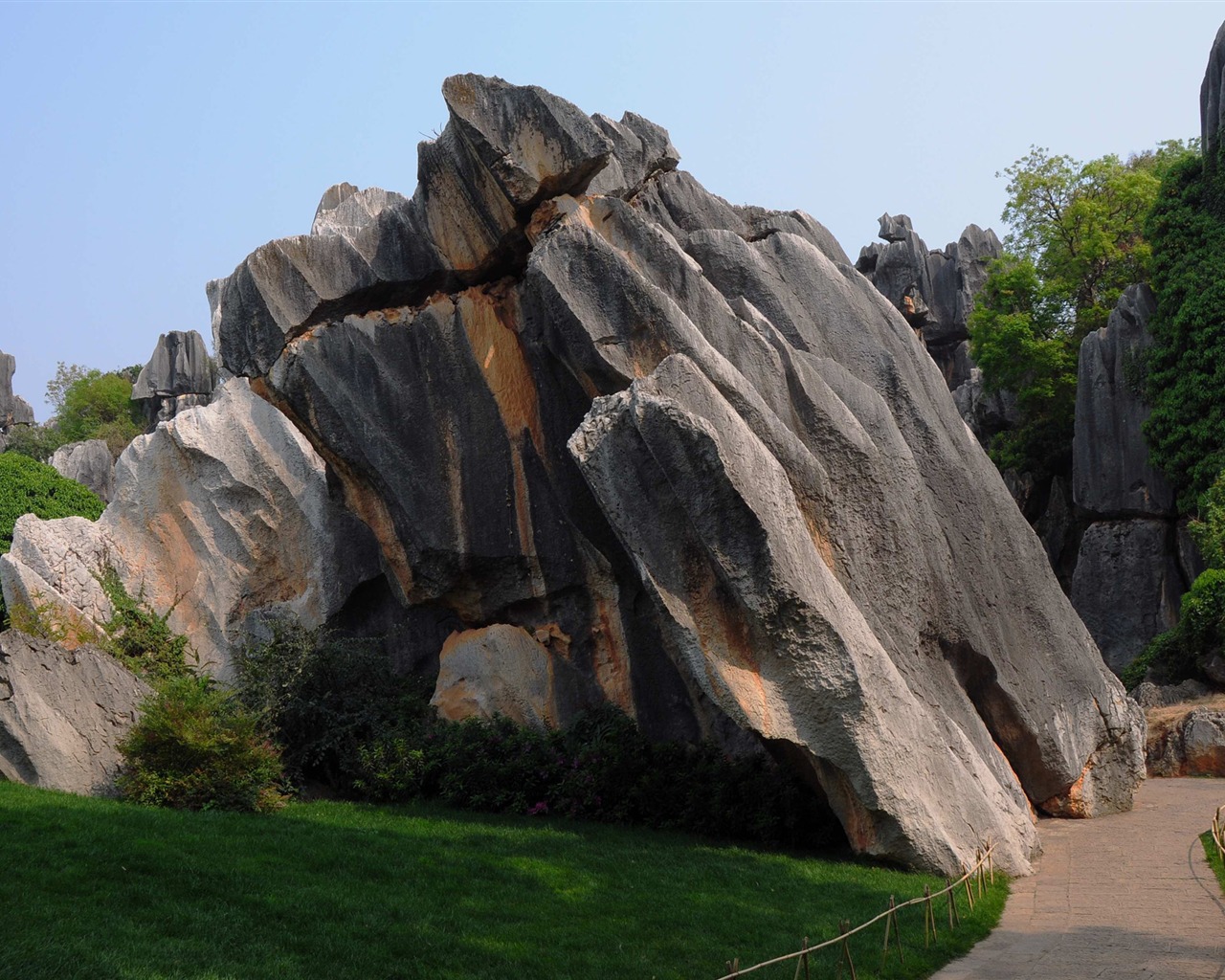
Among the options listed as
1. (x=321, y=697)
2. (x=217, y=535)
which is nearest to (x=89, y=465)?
(x=217, y=535)

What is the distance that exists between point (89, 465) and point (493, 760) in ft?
146

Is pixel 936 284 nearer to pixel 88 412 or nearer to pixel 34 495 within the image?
pixel 34 495

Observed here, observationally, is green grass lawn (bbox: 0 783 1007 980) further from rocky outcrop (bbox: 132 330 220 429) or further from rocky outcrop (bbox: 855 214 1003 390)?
rocky outcrop (bbox: 132 330 220 429)

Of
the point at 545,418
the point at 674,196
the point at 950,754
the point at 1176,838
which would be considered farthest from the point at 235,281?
the point at 1176,838

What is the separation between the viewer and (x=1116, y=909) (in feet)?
41.2

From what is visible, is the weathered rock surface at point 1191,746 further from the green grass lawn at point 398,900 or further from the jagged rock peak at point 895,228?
the jagged rock peak at point 895,228

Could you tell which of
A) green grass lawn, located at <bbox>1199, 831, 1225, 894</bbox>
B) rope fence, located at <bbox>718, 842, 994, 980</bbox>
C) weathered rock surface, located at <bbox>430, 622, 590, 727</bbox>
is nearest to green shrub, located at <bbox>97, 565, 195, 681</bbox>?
weathered rock surface, located at <bbox>430, 622, 590, 727</bbox>

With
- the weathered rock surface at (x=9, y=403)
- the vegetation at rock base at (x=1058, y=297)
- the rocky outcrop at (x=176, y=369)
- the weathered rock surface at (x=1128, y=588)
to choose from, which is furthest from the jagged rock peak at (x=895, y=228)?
the weathered rock surface at (x=9, y=403)

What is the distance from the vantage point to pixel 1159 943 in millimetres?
10922

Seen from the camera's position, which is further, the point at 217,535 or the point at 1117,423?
the point at 1117,423

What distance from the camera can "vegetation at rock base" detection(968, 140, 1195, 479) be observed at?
39.9m

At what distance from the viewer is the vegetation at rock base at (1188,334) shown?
102ft

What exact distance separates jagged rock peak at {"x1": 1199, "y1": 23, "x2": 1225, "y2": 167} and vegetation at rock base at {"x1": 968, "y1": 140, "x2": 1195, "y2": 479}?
602 centimetres

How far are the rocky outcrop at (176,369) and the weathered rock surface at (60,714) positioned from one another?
50.5 meters
